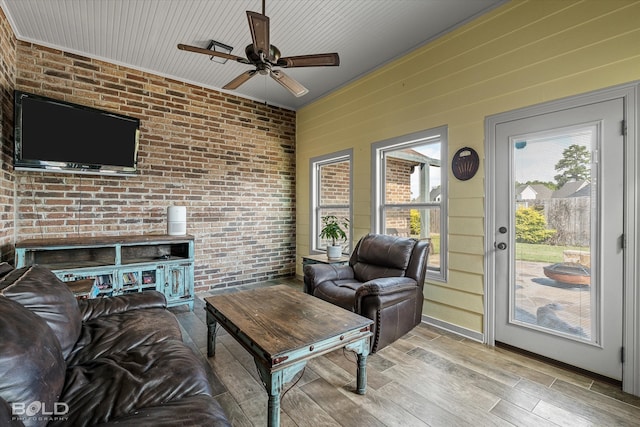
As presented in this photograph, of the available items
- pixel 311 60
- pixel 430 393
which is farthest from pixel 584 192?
pixel 311 60

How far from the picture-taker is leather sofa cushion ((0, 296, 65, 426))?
945 mm

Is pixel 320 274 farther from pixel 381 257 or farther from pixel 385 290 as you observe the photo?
pixel 385 290

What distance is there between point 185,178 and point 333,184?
228 cm

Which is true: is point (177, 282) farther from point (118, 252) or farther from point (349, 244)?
point (349, 244)

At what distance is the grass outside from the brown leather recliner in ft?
2.55

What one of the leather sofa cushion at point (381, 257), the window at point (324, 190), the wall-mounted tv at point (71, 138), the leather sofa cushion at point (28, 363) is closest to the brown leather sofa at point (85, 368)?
the leather sofa cushion at point (28, 363)

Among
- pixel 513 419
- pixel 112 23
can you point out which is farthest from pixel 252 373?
pixel 112 23

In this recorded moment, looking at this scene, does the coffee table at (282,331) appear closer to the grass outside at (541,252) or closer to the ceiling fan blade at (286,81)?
the grass outside at (541,252)

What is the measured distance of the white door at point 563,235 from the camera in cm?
203

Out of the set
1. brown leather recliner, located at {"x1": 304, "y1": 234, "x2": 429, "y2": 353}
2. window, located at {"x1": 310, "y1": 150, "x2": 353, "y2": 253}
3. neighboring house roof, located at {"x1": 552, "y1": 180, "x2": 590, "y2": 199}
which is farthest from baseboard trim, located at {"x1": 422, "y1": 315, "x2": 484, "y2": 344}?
window, located at {"x1": 310, "y1": 150, "x2": 353, "y2": 253}

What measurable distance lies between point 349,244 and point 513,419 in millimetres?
2780

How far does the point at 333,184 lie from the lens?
16.1 feet

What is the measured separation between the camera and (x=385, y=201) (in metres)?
3.79
